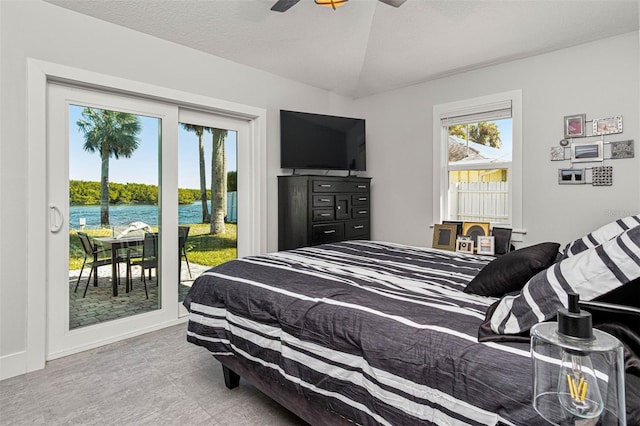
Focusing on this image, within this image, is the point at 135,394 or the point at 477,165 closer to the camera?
the point at 135,394

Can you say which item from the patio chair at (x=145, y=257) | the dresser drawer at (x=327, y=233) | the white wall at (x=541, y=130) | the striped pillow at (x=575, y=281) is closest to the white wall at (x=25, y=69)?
the patio chair at (x=145, y=257)

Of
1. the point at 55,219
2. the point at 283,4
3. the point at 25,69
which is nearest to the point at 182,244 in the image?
the point at 55,219

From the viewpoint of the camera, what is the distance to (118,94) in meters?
3.00

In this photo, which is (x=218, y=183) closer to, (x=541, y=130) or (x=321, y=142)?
(x=321, y=142)

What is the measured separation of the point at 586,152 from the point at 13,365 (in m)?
4.78

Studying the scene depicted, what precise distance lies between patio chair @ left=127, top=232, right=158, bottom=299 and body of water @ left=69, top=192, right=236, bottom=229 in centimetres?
15

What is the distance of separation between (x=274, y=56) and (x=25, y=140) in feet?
7.61

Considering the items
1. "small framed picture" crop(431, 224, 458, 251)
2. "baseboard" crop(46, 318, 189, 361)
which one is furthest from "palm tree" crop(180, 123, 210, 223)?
"small framed picture" crop(431, 224, 458, 251)

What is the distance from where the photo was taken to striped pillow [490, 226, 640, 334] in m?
0.88

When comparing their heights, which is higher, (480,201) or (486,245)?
(480,201)

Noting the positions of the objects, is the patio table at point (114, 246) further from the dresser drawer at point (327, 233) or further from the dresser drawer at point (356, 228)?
the dresser drawer at point (356, 228)

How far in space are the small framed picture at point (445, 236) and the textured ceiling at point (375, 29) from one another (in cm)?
174

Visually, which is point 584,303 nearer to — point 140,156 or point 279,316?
point 279,316

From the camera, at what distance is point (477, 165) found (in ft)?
13.0
